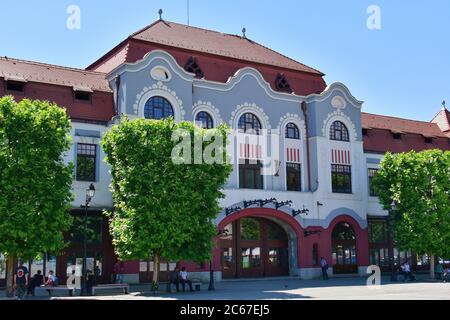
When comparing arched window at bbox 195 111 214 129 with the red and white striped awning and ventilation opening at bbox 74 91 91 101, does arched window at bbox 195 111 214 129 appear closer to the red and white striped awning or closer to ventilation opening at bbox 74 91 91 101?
ventilation opening at bbox 74 91 91 101

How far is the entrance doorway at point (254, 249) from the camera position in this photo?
36281 mm

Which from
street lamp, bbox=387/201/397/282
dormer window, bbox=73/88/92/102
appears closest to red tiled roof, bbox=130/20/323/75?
dormer window, bbox=73/88/92/102

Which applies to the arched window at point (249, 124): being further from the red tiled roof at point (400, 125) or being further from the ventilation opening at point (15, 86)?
the ventilation opening at point (15, 86)

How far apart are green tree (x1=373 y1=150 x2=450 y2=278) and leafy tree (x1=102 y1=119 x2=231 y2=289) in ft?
49.5

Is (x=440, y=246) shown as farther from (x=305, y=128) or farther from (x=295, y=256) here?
(x=305, y=128)

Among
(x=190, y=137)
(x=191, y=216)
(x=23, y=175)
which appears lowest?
(x=191, y=216)

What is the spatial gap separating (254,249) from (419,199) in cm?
1125

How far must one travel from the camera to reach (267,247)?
3797 centimetres

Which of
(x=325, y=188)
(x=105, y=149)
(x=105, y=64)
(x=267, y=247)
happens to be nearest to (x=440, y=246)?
Answer: (x=325, y=188)

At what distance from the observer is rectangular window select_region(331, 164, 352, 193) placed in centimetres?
4031

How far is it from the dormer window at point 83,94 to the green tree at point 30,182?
24.4 feet

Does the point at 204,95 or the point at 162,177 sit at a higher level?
the point at 204,95

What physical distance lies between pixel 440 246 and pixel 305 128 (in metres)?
11.9

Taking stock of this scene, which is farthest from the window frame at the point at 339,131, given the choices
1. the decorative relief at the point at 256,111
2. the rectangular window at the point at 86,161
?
the rectangular window at the point at 86,161
